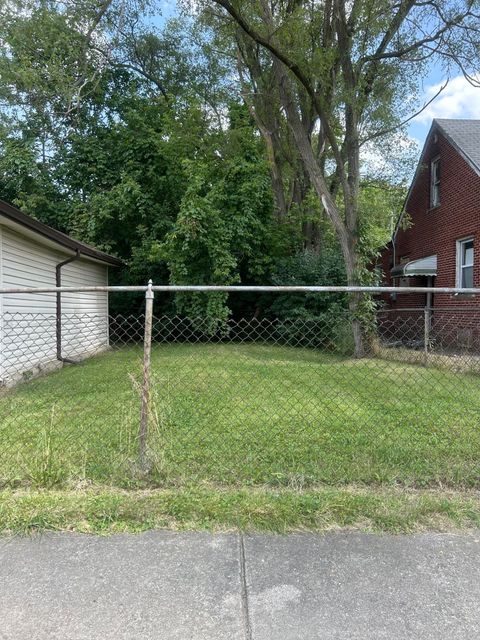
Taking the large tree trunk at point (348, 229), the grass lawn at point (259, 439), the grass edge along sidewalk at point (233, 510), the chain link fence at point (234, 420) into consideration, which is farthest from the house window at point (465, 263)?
the grass edge along sidewalk at point (233, 510)

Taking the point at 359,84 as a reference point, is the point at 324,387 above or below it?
below

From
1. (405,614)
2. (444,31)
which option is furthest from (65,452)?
(444,31)

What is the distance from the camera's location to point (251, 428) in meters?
4.61

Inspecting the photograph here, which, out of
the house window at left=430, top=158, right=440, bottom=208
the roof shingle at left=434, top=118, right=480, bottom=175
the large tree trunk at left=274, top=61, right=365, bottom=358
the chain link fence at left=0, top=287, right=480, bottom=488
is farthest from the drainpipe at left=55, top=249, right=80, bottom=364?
the house window at left=430, top=158, right=440, bottom=208

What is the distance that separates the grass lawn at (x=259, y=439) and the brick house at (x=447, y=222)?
217 inches

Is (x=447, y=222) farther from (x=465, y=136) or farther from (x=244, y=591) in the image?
(x=244, y=591)

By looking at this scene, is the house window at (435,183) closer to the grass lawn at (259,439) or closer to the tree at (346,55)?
the tree at (346,55)

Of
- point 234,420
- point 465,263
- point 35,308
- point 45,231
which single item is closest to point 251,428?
point 234,420

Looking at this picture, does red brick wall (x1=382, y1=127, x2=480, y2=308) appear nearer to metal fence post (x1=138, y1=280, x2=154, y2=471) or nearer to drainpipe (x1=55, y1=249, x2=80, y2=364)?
drainpipe (x1=55, y1=249, x2=80, y2=364)

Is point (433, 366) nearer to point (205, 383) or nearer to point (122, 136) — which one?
point (205, 383)

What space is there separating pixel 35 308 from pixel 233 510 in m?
7.20

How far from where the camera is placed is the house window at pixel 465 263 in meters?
12.3

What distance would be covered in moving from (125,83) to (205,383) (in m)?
14.7

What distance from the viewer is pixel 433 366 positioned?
25.7 feet
